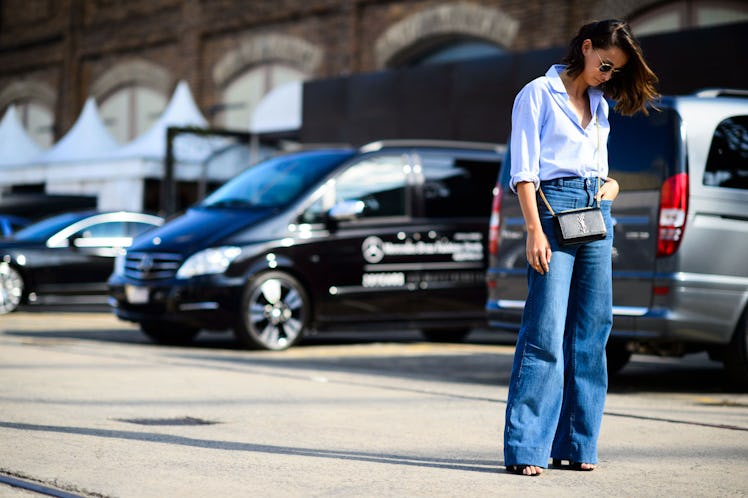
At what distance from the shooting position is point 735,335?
777 cm

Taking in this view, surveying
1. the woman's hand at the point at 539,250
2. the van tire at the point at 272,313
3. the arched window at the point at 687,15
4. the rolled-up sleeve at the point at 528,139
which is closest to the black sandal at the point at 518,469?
the woman's hand at the point at 539,250

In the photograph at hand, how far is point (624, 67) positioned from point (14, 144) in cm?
2608

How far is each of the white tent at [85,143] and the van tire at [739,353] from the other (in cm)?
1944

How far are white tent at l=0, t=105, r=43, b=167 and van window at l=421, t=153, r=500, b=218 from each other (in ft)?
62.2

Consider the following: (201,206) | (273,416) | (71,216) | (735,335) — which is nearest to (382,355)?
(201,206)

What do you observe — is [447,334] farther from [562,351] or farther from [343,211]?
[562,351]

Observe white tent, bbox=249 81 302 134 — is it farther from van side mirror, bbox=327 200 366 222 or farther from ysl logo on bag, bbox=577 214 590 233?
ysl logo on bag, bbox=577 214 590 233

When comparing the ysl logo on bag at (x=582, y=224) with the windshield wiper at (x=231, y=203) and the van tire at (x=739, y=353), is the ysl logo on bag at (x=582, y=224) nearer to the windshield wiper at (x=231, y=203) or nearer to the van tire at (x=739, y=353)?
the van tire at (x=739, y=353)

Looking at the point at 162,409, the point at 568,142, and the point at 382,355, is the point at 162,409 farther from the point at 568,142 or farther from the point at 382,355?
the point at 382,355

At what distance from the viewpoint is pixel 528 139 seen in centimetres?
484

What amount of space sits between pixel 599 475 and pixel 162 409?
103 inches

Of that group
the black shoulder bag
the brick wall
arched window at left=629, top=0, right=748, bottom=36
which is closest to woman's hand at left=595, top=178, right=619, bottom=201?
the black shoulder bag

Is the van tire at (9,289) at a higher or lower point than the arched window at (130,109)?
lower

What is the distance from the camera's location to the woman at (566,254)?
4.77 m
